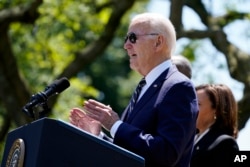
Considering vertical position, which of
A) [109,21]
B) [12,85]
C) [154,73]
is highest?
[154,73]

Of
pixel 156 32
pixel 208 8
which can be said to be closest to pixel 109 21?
pixel 208 8

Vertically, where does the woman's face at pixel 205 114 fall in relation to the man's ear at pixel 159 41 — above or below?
below

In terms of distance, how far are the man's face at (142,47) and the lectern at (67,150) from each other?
2.80ft

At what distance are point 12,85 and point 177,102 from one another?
881 centimetres

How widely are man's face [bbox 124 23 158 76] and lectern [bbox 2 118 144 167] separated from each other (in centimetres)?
85

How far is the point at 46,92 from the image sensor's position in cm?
526

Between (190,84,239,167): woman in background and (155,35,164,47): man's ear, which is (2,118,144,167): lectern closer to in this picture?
(155,35,164,47): man's ear

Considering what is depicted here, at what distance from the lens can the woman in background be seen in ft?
22.4

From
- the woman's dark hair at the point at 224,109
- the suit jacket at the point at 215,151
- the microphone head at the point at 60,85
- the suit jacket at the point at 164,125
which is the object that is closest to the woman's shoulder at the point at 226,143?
the suit jacket at the point at 215,151

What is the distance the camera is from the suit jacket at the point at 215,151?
6801mm

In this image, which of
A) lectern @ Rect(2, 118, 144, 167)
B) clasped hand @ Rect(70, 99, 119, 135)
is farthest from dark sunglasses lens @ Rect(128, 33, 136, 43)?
lectern @ Rect(2, 118, 144, 167)

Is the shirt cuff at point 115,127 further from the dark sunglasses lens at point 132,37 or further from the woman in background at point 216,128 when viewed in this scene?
the woman in background at point 216,128

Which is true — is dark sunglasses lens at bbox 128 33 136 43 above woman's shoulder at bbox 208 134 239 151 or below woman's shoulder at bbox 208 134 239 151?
above

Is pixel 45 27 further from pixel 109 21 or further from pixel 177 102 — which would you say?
pixel 177 102
